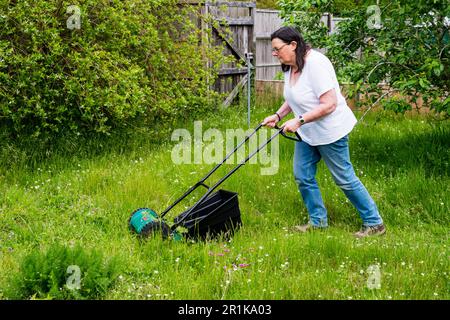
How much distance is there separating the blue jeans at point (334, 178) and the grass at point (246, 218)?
221mm

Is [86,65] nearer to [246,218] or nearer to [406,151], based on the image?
[246,218]

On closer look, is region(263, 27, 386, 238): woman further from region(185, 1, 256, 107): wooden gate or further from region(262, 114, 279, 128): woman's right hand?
region(185, 1, 256, 107): wooden gate

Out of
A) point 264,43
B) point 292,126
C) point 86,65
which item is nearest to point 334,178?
point 292,126

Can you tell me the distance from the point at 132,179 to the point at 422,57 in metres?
3.20

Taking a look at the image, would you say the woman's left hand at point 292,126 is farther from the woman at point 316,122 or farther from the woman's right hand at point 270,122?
the woman's right hand at point 270,122

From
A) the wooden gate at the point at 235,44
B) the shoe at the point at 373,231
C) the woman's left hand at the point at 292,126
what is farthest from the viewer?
the wooden gate at the point at 235,44

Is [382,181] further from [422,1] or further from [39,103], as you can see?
[39,103]

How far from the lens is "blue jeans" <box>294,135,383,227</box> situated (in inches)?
212

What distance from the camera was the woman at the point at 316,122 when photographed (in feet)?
17.0

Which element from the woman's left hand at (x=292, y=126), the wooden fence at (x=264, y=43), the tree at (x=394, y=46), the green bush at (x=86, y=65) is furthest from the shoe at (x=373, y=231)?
the wooden fence at (x=264, y=43)

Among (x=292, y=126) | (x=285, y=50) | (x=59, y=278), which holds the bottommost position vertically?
(x=59, y=278)

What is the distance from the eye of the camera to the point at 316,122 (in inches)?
211

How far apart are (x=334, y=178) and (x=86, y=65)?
3.13m

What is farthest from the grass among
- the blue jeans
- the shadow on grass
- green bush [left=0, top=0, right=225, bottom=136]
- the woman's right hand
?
the woman's right hand
